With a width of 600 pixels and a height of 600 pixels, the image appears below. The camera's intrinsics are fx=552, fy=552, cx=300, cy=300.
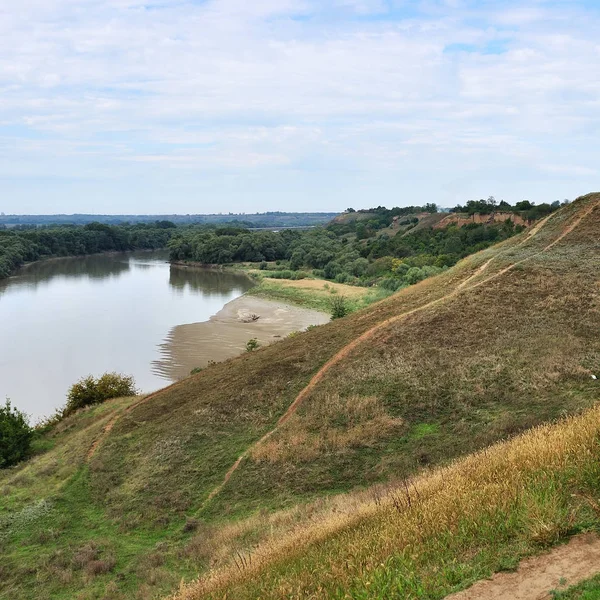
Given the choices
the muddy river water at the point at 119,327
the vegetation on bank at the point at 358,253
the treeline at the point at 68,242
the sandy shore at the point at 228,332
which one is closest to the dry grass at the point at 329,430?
the muddy river water at the point at 119,327

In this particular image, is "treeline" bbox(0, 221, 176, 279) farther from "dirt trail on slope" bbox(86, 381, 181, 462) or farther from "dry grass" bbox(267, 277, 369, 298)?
"dirt trail on slope" bbox(86, 381, 181, 462)

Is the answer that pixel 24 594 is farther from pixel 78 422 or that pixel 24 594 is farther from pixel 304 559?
pixel 78 422

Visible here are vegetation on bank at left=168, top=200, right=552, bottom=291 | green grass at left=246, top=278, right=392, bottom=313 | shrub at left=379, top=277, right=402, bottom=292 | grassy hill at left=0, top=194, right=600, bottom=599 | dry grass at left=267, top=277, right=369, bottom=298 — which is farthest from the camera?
vegetation on bank at left=168, top=200, right=552, bottom=291

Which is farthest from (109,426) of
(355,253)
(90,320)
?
(355,253)

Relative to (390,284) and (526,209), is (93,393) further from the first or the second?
Answer: (526,209)

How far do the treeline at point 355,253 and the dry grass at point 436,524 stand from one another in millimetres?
58015

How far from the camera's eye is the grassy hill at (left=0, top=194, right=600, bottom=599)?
23.3ft

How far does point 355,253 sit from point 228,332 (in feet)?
177

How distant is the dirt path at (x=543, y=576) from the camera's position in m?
5.12

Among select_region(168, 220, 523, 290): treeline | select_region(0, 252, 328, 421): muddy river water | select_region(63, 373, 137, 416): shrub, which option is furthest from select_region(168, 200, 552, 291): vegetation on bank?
select_region(63, 373, 137, 416): shrub

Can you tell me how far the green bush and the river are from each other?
32.0 feet

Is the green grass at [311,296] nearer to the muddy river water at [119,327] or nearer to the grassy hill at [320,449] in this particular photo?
the muddy river water at [119,327]

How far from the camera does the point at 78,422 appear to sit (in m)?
23.0

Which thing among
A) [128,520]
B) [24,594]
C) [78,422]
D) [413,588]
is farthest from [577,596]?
[78,422]
